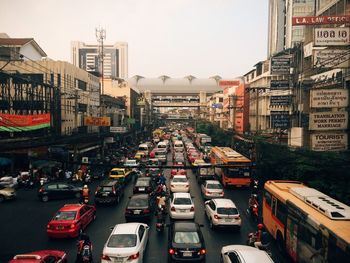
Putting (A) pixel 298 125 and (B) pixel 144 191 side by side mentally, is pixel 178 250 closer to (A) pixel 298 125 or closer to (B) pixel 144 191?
(B) pixel 144 191

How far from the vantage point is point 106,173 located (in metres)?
36.8

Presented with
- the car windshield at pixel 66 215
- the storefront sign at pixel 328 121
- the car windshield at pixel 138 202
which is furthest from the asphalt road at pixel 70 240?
the storefront sign at pixel 328 121

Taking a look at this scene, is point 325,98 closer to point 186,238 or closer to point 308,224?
point 308,224

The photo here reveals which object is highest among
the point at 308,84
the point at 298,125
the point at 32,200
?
the point at 308,84

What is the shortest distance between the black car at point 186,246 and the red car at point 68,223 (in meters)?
5.19

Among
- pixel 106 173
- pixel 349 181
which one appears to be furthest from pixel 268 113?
pixel 349 181

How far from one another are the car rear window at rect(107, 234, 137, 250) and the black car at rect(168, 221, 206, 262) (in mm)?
1462

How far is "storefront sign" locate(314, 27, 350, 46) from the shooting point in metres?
22.5

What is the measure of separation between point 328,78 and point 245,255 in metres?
24.5

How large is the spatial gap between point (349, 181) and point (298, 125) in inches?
625

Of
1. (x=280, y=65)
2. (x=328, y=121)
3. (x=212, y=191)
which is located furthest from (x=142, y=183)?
(x=280, y=65)

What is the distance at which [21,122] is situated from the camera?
28.2m

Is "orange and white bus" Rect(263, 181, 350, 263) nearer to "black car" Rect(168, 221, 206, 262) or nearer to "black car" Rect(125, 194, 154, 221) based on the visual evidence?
"black car" Rect(168, 221, 206, 262)

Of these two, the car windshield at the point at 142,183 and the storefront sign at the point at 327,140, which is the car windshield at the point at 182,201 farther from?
the storefront sign at the point at 327,140
